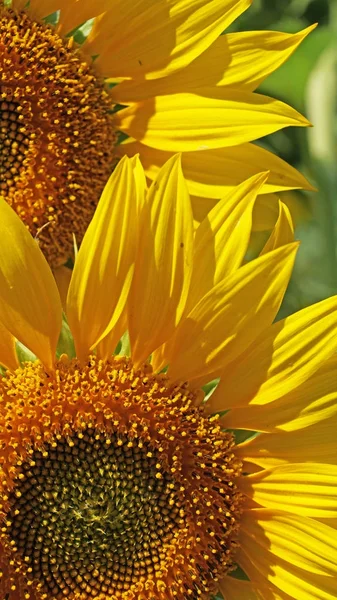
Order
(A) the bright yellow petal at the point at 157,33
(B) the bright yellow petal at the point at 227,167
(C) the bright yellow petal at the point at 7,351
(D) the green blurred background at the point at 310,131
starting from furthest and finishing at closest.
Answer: (D) the green blurred background at the point at 310,131, (B) the bright yellow petal at the point at 227,167, (A) the bright yellow petal at the point at 157,33, (C) the bright yellow petal at the point at 7,351

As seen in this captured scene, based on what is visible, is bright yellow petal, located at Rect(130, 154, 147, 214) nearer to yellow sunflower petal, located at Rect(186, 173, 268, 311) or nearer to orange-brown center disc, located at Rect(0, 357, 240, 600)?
yellow sunflower petal, located at Rect(186, 173, 268, 311)

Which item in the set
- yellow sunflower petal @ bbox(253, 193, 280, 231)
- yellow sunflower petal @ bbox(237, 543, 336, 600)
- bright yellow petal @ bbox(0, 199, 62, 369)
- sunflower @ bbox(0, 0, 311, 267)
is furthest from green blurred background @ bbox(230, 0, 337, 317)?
bright yellow petal @ bbox(0, 199, 62, 369)

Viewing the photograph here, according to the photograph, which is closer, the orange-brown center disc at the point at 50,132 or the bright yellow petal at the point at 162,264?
the bright yellow petal at the point at 162,264

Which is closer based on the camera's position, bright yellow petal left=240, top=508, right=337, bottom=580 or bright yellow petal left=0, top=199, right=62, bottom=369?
bright yellow petal left=0, top=199, right=62, bottom=369

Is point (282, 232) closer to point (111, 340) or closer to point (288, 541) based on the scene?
point (111, 340)

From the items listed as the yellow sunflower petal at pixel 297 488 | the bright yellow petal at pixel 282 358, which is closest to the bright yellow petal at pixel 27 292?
the bright yellow petal at pixel 282 358

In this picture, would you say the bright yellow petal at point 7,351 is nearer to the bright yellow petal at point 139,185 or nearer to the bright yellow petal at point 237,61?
the bright yellow petal at point 139,185

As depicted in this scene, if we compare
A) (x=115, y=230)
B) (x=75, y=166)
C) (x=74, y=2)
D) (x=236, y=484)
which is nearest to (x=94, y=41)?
(x=74, y=2)
